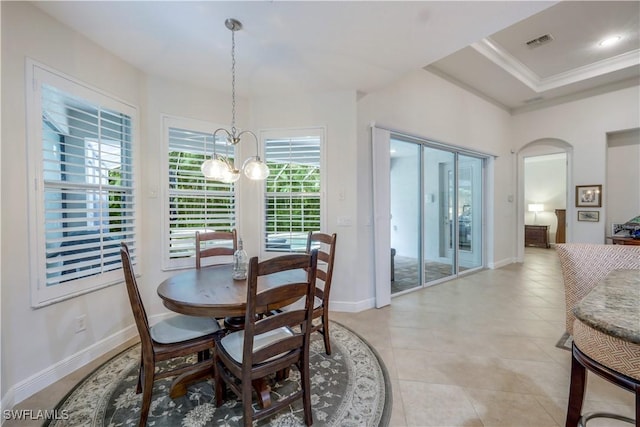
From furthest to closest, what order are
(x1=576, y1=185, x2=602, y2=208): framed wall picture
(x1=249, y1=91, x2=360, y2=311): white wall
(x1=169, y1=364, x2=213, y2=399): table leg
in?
(x1=576, y1=185, x2=602, y2=208): framed wall picture → (x1=249, y1=91, x2=360, y2=311): white wall → (x1=169, y1=364, x2=213, y2=399): table leg

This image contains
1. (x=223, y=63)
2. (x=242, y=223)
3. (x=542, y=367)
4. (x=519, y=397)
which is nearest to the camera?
(x=519, y=397)

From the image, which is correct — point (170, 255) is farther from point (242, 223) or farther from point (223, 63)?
point (223, 63)

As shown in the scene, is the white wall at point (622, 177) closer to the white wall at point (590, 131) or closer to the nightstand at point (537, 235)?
the white wall at point (590, 131)

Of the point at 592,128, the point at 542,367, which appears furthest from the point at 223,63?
the point at 592,128

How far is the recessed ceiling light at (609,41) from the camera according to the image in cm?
373

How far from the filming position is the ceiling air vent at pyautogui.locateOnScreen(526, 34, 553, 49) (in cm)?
366

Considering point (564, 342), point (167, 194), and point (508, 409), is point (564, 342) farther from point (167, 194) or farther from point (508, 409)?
point (167, 194)

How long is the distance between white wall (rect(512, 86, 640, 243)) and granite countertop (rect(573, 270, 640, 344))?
5.16 meters

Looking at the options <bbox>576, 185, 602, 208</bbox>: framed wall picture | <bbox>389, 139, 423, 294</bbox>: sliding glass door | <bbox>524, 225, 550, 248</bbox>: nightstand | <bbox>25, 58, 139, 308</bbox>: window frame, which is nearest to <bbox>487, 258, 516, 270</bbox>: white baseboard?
<bbox>576, 185, 602, 208</bbox>: framed wall picture

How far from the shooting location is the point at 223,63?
2.65 metres

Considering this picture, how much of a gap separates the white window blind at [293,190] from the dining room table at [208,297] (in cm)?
118

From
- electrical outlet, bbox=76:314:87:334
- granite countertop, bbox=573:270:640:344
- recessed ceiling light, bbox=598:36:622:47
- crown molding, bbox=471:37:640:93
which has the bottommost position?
electrical outlet, bbox=76:314:87:334

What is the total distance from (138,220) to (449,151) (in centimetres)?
472

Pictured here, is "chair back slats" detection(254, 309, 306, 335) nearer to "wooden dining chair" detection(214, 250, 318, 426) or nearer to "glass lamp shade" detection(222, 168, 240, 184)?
"wooden dining chair" detection(214, 250, 318, 426)
